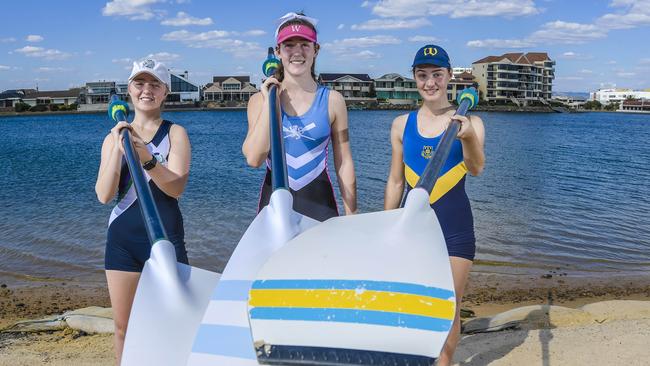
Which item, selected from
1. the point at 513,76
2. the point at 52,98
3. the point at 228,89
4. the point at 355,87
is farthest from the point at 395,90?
the point at 52,98

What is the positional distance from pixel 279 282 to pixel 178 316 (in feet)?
1.07

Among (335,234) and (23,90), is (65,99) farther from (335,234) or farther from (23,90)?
(335,234)

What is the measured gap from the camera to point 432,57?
2.87 m

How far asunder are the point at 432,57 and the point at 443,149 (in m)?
0.90

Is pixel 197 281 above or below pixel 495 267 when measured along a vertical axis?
above

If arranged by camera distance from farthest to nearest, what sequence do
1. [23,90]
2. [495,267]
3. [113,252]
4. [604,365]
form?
[23,90] → [495,267] → [604,365] → [113,252]

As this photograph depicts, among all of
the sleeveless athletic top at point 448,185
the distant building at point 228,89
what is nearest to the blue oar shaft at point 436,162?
the sleeveless athletic top at point 448,185

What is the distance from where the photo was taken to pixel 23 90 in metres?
111

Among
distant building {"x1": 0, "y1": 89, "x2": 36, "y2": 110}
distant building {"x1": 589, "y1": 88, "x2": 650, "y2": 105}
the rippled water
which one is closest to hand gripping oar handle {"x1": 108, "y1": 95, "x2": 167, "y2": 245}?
the rippled water

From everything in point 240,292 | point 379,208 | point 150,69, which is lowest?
point 379,208

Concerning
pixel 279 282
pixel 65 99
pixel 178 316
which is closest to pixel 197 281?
pixel 178 316

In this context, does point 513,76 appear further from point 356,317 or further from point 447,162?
point 356,317

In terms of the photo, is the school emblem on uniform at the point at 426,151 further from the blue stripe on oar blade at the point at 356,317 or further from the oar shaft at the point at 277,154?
the blue stripe on oar blade at the point at 356,317

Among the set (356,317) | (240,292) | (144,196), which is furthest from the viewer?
(144,196)
